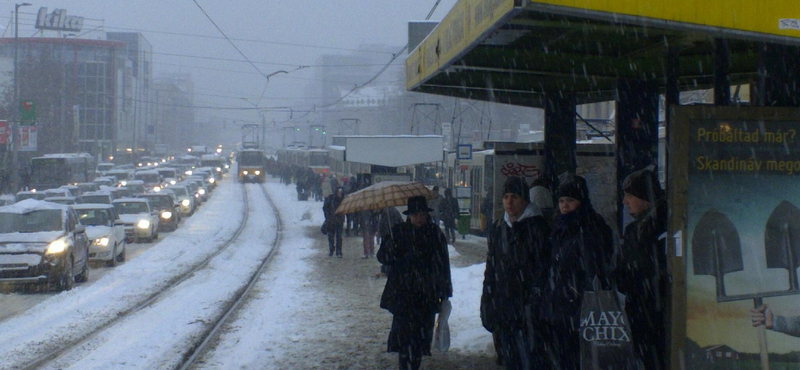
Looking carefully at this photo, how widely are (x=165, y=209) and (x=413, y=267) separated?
25.3m

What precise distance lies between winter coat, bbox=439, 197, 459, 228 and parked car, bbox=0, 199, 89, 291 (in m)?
10.4

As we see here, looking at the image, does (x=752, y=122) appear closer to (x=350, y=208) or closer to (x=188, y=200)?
(x=350, y=208)

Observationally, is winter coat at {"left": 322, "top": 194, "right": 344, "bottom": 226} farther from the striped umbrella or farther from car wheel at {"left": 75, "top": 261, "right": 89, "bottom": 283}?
the striped umbrella

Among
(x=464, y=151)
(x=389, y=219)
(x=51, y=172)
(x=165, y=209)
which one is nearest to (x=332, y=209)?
(x=464, y=151)

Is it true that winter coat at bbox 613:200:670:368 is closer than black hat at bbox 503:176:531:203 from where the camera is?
Yes

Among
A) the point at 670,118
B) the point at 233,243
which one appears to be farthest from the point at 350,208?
the point at 233,243

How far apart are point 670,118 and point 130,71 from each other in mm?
123032

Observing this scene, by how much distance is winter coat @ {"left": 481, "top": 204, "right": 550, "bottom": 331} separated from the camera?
21.0 ft

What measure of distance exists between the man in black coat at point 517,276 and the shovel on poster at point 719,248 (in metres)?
1.18

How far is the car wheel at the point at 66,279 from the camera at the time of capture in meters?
15.0

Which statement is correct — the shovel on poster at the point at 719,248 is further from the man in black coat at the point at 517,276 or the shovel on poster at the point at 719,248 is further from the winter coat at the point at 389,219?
the winter coat at the point at 389,219

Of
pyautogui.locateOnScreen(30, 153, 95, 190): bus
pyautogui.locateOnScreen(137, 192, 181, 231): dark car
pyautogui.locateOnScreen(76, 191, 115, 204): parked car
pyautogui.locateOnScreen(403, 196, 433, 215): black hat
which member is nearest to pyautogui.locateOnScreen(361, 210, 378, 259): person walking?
pyautogui.locateOnScreen(403, 196, 433, 215): black hat

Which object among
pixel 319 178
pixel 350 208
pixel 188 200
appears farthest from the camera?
pixel 319 178

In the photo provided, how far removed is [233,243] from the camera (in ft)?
83.6
